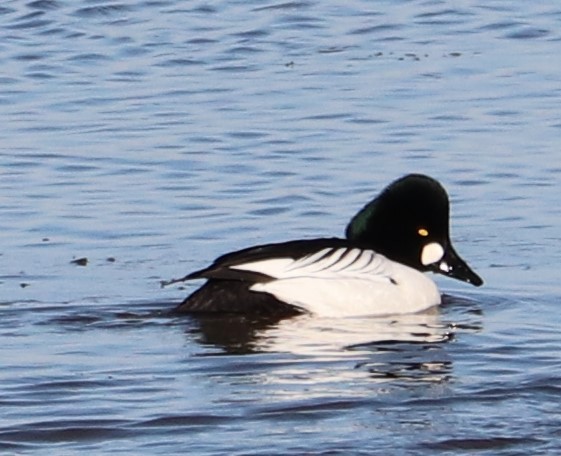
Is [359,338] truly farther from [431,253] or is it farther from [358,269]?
→ [431,253]

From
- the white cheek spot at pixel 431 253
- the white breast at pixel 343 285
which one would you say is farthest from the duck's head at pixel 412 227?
the white breast at pixel 343 285

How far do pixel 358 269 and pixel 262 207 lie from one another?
2.19 metres

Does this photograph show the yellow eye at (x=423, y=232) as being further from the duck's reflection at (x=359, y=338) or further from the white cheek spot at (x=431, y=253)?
the duck's reflection at (x=359, y=338)

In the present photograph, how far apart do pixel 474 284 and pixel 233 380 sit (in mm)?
2413

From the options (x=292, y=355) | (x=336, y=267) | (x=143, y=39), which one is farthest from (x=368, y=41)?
(x=292, y=355)

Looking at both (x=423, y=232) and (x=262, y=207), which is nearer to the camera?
(x=423, y=232)

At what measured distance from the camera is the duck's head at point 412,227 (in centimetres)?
1134

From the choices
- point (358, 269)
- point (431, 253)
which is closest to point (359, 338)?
point (358, 269)

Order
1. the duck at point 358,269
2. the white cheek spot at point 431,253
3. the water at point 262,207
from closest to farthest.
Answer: the water at point 262,207
the duck at point 358,269
the white cheek spot at point 431,253

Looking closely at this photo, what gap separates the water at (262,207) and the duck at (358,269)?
15 centimetres

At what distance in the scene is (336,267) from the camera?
10930mm

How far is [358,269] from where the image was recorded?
11023 millimetres

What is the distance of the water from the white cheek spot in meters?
0.32

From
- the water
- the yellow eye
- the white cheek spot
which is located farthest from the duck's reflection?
the yellow eye
